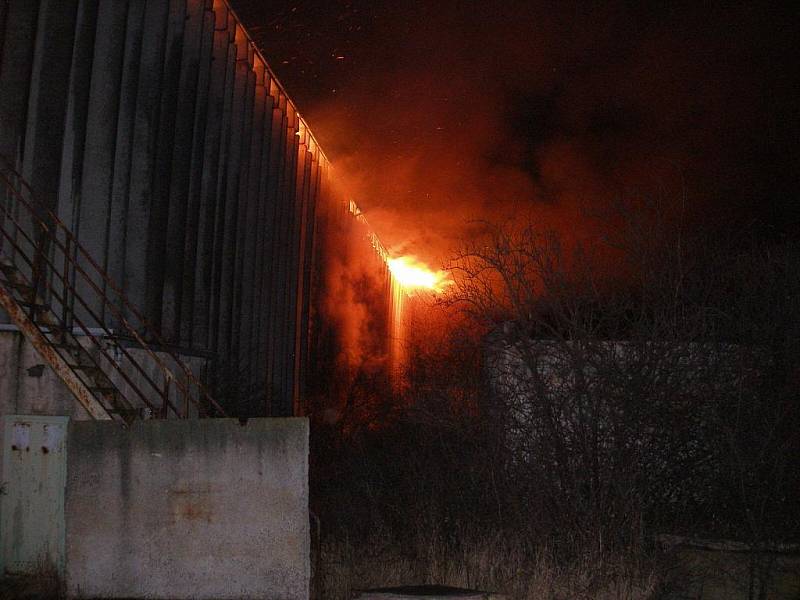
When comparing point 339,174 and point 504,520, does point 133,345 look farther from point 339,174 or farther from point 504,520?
point 339,174

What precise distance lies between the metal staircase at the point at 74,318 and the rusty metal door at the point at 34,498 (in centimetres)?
55

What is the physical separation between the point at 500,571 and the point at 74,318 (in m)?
4.40

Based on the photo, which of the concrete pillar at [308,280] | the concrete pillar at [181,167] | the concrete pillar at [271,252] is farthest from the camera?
the concrete pillar at [308,280]

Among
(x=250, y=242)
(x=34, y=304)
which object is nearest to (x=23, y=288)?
(x=34, y=304)

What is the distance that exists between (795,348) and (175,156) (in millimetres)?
8367

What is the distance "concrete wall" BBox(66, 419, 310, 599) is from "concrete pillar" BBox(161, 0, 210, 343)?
4988mm

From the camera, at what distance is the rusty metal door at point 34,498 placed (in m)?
7.32

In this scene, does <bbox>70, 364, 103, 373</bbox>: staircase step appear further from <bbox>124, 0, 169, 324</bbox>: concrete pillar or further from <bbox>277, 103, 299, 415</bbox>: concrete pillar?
<bbox>277, 103, 299, 415</bbox>: concrete pillar

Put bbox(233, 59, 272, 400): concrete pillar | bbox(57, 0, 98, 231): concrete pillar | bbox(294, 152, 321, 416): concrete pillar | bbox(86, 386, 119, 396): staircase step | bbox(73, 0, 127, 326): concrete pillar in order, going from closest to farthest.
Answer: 1. bbox(86, 386, 119, 396): staircase step
2. bbox(57, 0, 98, 231): concrete pillar
3. bbox(73, 0, 127, 326): concrete pillar
4. bbox(233, 59, 272, 400): concrete pillar
5. bbox(294, 152, 321, 416): concrete pillar

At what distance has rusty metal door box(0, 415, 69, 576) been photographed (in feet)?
24.0

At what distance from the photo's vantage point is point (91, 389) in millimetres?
7355

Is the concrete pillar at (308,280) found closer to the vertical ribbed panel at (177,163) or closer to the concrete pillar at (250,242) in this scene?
the vertical ribbed panel at (177,163)

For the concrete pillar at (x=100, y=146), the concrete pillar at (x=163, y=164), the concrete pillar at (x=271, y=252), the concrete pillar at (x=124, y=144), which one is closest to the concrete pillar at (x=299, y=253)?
the concrete pillar at (x=271, y=252)

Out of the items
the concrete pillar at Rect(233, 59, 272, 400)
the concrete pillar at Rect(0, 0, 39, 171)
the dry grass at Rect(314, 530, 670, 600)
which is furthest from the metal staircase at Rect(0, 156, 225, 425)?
the concrete pillar at Rect(233, 59, 272, 400)
